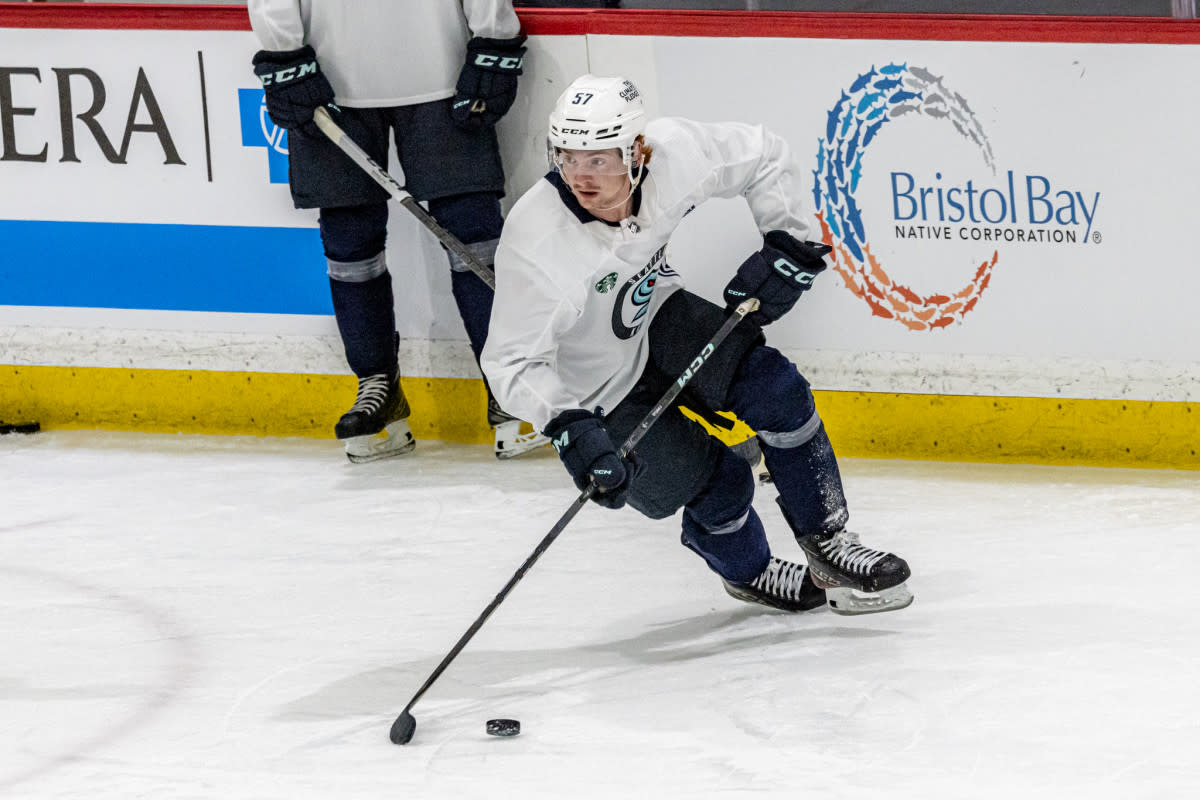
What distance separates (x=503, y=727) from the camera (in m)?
2.60

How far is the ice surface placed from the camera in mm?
2467

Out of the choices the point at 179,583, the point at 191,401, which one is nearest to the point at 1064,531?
the point at 179,583

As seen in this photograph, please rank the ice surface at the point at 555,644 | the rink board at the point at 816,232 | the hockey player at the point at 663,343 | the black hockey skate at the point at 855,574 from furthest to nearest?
the rink board at the point at 816,232 → the black hockey skate at the point at 855,574 → the hockey player at the point at 663,343 → the ice surface at the point at 555,644

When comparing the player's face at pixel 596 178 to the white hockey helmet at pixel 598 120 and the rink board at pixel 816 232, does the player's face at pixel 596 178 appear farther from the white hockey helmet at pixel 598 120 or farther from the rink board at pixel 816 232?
the rink board at pixel 816 232

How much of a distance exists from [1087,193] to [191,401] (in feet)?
7.70

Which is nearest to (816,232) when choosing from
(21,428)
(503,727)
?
(503,727)

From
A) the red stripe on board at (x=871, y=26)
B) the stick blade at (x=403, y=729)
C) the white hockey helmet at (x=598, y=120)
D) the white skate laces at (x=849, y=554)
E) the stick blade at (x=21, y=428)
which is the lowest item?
the stick blade at (x=403, y=729)

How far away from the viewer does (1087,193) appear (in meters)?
3.69

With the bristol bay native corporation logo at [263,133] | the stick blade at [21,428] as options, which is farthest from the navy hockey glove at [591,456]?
the stick blade at [21,428]

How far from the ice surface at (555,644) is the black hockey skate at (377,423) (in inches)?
2.0

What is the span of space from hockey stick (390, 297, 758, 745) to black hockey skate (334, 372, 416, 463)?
1.27 m

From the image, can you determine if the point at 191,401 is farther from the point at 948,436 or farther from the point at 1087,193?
the point at 1087,193

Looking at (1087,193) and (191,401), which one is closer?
(1087,193)

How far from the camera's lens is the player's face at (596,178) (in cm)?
266
